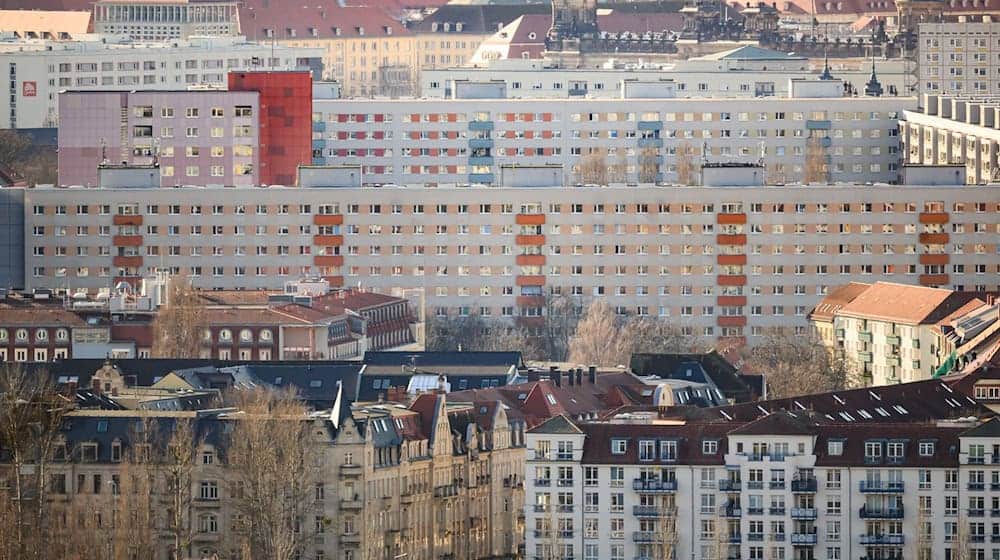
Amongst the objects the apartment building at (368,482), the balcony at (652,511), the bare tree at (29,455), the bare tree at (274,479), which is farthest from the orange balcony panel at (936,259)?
the balcony at (652,511)

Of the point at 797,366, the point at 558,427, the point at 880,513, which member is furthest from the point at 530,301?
the point at 880,513

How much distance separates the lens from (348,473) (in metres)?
121

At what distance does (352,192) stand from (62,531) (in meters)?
58.3

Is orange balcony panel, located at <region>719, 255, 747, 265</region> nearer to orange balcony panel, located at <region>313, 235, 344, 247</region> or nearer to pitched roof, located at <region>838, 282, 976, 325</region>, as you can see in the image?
pitched roof, located at <region>838, 282, 976, 325</region>

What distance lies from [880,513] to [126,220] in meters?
59.7

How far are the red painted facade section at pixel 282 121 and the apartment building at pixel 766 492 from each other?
6912 centimetres

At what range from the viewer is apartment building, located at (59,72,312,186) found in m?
188

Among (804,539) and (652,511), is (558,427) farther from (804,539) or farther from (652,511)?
(804,539)

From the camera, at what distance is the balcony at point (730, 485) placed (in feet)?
388

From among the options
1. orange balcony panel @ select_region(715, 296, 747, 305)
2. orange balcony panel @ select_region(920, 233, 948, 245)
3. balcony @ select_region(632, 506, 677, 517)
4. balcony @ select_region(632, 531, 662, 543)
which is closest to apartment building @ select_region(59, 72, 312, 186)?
orange balcony panel @ select_region(715, 296, 747, 305)

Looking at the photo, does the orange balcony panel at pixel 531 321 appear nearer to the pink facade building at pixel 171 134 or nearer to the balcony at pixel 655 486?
the pink facade building at pixel 171 134

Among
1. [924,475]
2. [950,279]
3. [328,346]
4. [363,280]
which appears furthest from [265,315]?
[924,475]

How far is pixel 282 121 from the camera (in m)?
190

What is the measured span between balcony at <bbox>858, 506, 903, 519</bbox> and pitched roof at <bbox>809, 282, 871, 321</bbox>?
160 ft
